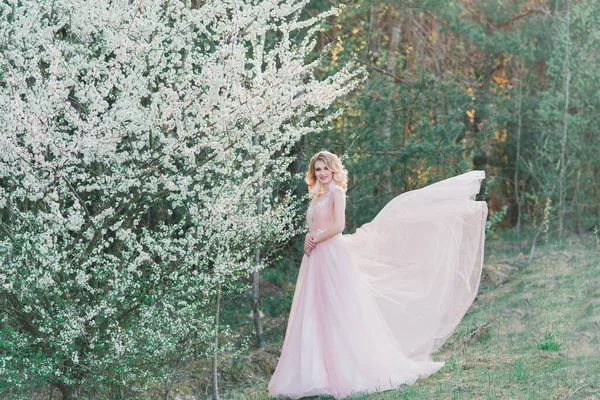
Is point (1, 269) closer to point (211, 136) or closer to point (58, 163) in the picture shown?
point (58, 163)

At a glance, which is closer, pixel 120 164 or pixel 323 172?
pixel 120 164

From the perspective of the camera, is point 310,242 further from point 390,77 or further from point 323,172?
point 390,77

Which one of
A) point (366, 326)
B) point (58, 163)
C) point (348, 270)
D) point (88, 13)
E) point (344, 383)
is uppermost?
point (88, 13)

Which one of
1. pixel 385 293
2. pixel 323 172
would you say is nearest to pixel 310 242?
pixel 323 172

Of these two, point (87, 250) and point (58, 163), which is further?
point (87, 250)

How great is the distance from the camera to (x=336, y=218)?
5.59 metres

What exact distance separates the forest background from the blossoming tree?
0.87ft

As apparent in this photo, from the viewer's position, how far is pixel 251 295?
8555mm

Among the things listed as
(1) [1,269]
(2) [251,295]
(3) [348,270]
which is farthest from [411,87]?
(1) [1,269]

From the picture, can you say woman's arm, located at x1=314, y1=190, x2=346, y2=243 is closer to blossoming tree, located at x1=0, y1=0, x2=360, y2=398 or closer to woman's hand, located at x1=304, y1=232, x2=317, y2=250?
woman's hand, located at x1=304, y1=232, x2=317, y2=250

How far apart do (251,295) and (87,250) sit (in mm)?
3300

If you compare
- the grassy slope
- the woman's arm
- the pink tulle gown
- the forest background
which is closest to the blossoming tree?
the forest background

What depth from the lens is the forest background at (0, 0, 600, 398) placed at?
23.6 ft

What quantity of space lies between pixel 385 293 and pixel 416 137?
457cm
